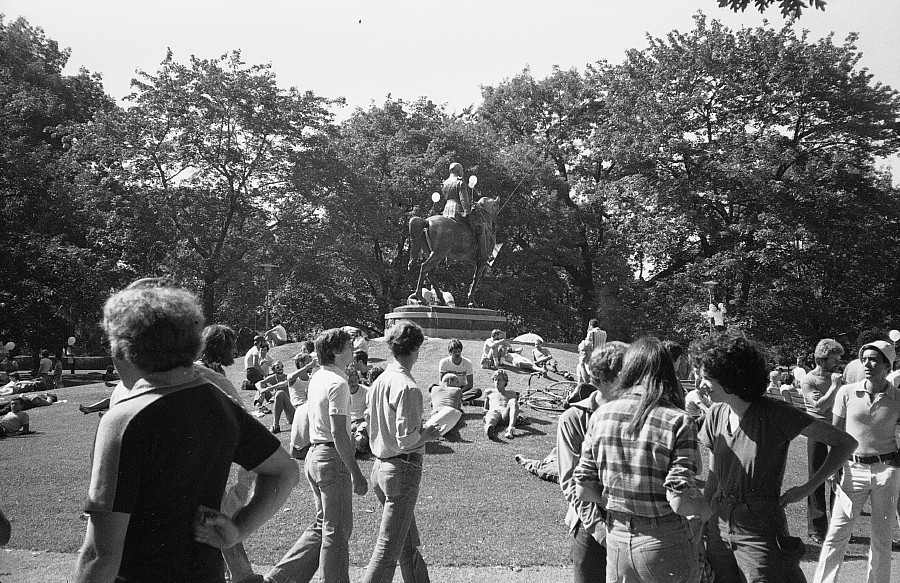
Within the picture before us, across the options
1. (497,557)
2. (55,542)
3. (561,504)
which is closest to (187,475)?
(497,557)

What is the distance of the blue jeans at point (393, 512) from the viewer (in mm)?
4117

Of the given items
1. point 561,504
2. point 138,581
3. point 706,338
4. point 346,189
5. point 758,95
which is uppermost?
point 758,95

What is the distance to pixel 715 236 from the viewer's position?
97.2ft

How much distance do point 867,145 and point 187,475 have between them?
1260 inches

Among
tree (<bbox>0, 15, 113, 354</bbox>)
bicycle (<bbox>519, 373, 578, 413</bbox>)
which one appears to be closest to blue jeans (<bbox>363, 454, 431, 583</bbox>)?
bicycle (<bbox>519, 373, 578, 413</bbox>)

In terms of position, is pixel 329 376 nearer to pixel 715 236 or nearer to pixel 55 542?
pixel 55 542

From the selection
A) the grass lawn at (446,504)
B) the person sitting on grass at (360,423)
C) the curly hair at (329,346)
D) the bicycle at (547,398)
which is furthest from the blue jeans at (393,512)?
the bicycle at (547,398)

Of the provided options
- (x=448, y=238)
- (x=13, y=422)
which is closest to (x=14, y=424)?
(x=13, y=422)

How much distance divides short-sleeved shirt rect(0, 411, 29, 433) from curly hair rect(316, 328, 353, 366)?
9483 mm

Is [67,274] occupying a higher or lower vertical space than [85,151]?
lower

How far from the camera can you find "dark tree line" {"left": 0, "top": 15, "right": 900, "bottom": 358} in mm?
27828

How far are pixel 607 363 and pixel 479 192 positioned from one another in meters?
25.3

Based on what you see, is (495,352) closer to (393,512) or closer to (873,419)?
(873,419)

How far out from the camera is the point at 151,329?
6.65 ft
